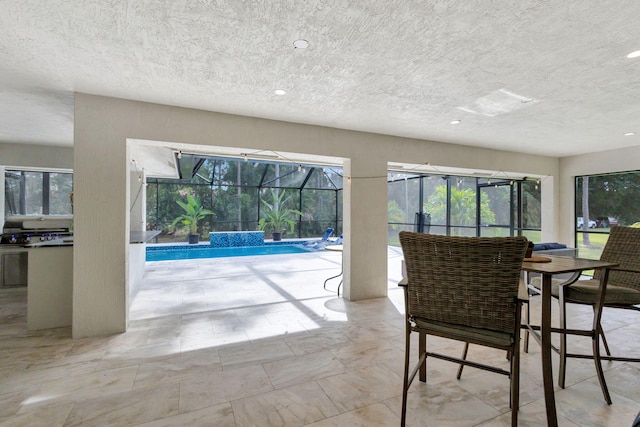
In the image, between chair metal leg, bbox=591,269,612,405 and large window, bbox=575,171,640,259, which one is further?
large window, bbox=575,171,640,259

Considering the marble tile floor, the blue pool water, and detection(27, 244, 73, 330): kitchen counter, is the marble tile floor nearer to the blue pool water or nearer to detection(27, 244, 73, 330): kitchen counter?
detection(27, 244, 73, 330): kitchen counter

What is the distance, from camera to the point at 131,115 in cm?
321

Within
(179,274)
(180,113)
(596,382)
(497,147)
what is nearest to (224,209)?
(179,274)

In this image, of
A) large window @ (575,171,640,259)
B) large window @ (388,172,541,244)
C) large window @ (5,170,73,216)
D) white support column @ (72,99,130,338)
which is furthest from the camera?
large window @ (388,172,541,244)

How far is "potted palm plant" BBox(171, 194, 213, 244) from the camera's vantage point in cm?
1006

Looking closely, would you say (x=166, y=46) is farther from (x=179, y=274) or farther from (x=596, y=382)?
(x=179, y=274)

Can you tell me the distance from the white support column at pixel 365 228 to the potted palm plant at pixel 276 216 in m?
7.08

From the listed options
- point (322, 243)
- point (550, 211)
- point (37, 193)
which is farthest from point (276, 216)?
point (550, 211)

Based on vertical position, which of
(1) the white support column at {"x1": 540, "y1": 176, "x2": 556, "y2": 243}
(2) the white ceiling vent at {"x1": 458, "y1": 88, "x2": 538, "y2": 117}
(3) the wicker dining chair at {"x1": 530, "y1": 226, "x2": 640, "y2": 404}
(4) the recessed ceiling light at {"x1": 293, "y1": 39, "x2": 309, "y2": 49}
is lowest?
(3) the wicker dining chair at {"x1": 530, "y1": 226, "x2": 640, "y2": 404}

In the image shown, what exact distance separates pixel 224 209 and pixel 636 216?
1084cm

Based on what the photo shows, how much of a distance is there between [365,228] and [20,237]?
18.1 feet

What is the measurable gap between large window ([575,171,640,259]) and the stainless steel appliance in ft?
31.9

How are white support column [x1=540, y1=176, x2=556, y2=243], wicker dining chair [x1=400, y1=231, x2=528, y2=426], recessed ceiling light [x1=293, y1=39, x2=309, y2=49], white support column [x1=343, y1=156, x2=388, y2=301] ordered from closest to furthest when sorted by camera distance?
wicker dining chair [x1=400, y1=231, x2=528, y2=426]
recessed ceiling light [x1=293, y1=39, x2=309, y2=49]
white support column [x1=343, y1=156, x2=388, y2=301]
white support column [x1=540, y1=176, x2=556, y2=243]

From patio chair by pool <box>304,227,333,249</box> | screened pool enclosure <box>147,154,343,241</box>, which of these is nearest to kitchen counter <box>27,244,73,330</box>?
screened pool enclosure <box>147,154,343,241</box>
